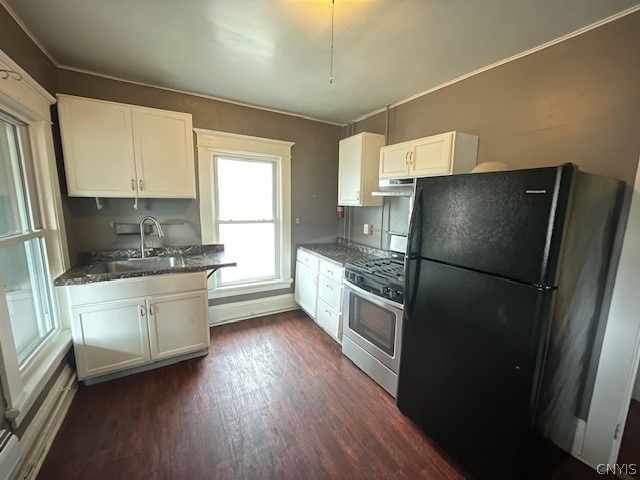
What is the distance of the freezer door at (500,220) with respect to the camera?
1111 millimetres

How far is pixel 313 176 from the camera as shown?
3.50 metres

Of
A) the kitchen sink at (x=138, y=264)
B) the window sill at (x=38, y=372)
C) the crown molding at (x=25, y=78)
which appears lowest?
the window sill at (x=38, y=372)

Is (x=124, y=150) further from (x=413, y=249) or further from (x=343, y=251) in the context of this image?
(x=413, y=249)

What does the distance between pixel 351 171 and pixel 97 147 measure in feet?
7.68

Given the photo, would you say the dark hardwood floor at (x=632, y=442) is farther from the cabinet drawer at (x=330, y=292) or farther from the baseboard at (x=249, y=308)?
the baseboard at (x=249, y=308)

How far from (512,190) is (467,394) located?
1.08 metres

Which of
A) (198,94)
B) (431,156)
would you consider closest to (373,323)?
(431,156)

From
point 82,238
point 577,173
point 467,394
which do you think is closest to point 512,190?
point 577,173

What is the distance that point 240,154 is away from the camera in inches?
119

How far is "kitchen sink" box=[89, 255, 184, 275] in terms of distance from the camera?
2480 millimetres

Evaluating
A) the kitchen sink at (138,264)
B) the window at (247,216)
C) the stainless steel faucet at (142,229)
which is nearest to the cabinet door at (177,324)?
the kitchen sink at (138,264)

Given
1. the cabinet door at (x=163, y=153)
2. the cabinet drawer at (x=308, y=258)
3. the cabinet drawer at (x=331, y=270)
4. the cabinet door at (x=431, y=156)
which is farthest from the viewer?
the cabinet drawer at (x=308, y=258)

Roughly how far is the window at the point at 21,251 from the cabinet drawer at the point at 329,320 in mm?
2256

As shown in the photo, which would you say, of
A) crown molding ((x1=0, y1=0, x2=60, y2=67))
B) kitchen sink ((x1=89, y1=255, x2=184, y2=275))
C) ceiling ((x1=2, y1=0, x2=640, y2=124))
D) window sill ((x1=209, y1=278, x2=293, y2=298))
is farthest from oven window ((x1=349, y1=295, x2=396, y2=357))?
crown molding ((x1=0, y1=0, x2=60, y2=67))
